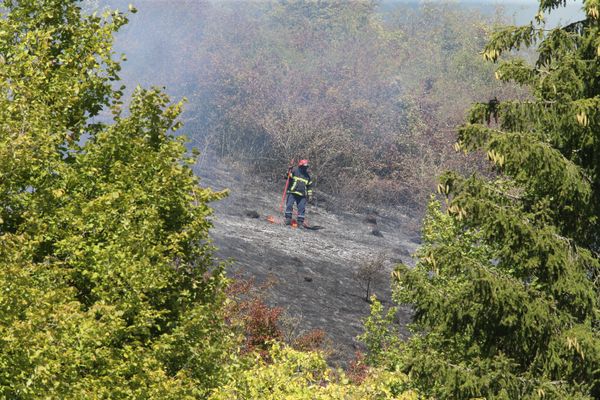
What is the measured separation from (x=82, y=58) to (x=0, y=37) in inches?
46.4

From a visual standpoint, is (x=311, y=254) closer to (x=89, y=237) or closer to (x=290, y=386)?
(x=89, y=237)

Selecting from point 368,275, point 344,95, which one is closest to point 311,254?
point 368,275

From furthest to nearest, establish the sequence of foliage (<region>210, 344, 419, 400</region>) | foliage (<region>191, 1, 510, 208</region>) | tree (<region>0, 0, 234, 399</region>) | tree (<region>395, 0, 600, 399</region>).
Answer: foliage (<region>191, 1, 510, 208</region>) → tree (<region>395, 0, 600, 399</region>) → foliage (<region>210, 344, 419, 400</region>) → tree (<region>0, 0, 234, 399</region>)

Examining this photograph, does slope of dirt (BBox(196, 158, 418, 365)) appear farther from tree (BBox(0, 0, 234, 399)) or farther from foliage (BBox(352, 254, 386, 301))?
tree (BBox(0, 0, 234, 399))

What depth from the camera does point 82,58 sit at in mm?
14234

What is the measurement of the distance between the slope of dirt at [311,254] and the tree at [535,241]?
12024mm

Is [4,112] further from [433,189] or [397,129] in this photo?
[397,129]

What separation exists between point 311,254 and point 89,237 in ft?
64.1

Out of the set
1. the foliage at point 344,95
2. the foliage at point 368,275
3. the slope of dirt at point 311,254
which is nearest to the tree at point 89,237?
the slope of dirt at point 311,254

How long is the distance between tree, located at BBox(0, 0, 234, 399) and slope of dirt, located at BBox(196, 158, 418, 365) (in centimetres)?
1006

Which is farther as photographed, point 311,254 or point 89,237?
point 311,254

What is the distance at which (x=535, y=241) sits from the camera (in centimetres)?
1063

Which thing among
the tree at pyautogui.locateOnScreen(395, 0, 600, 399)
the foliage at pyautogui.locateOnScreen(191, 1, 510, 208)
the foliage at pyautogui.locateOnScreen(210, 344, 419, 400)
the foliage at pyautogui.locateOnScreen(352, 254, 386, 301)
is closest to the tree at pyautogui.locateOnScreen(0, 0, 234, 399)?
the foliage at pyautogui.locateOnScreen(210, 344, 419, 400)

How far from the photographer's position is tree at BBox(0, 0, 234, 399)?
9711mm
